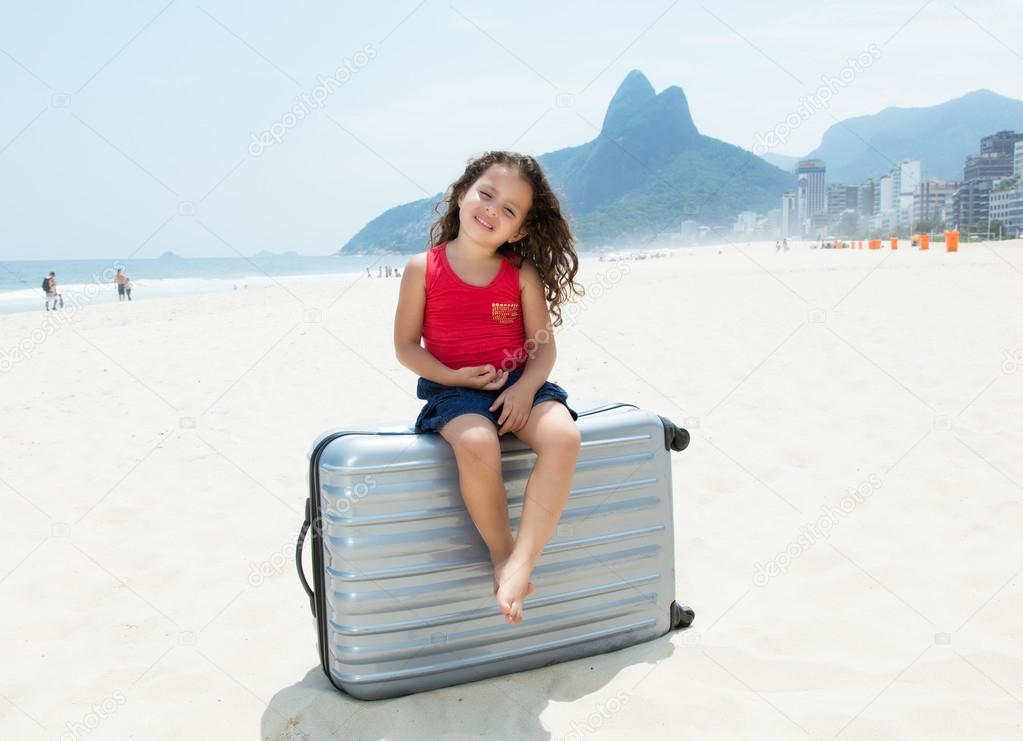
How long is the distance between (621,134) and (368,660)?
14863cm

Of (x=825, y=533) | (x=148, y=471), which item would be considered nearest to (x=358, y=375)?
(x=148, y=471)

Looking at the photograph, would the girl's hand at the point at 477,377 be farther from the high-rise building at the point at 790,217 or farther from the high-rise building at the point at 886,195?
the high-rise building at the point at 886,195

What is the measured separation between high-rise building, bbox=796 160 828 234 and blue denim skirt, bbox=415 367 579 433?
89.3 meters

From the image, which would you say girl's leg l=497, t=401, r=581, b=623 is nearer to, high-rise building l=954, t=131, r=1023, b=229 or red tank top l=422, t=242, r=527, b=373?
red tank top l=422, t=242, r=527, b=373

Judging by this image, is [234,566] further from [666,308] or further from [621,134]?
[621,134]

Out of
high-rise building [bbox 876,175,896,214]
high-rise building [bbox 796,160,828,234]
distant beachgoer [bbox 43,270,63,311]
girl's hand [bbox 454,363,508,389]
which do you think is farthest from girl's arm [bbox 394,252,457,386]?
high-rise building [bbox 876,175,896,214]

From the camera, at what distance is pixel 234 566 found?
283 cm

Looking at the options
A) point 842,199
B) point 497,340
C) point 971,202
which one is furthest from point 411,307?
point 842,199

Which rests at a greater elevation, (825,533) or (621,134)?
(621,134)

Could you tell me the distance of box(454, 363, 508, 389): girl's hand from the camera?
2.16 metres

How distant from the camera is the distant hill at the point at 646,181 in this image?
89812 millimetres

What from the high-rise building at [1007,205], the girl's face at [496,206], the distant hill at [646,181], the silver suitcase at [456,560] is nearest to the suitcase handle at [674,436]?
the silver suitcase at [456,560]

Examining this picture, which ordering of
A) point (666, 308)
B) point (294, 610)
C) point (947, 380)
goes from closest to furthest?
1. point (294, 610)
2. point (947, 380)
3. point (666, 308)

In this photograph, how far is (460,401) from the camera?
207 centimetres
